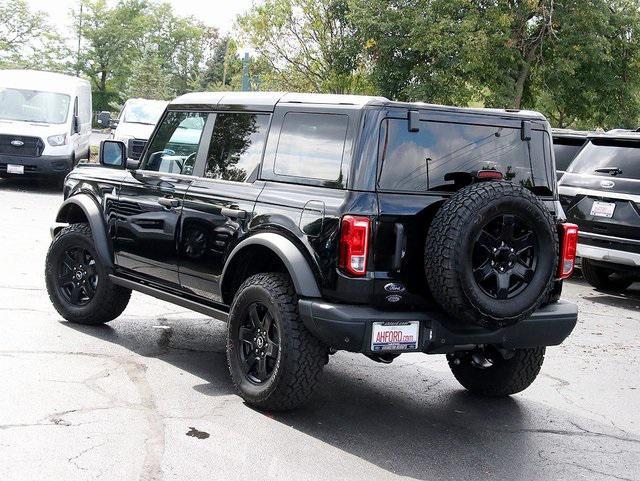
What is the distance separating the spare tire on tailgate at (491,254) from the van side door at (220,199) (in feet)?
4.49

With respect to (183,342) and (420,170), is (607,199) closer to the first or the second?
(183,342)

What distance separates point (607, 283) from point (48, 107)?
42.3 feet

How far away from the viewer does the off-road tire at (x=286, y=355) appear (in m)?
5.40

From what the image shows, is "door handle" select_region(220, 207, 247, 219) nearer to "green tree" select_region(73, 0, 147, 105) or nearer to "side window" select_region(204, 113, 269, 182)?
"side window" select_region(204, 113, 269, 182)

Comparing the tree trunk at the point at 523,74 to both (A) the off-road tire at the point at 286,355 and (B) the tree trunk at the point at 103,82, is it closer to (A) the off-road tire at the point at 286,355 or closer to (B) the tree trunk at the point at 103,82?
(A) the off-road tire at the point at 286,355

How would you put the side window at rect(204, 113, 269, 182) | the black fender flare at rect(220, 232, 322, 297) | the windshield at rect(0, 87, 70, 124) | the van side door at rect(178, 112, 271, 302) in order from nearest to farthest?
the black fender flare at rect(220, 232, 322, 297)
the van side door at rect(178, 112, 271, 302)
the side window at rect(204, 113, 269, 182)
the windshield at rect(0, 87, 70, 124)

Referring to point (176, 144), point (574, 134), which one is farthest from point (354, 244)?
point (574, 134)

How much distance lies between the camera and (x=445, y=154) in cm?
554

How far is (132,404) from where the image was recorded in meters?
5.68

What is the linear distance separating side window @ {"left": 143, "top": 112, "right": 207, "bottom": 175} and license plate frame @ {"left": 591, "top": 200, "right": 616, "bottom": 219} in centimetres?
566

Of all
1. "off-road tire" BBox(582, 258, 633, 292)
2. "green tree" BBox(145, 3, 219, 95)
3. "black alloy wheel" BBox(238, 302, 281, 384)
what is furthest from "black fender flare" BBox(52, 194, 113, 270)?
"green tree" BBox(145, 3, 219, 95)

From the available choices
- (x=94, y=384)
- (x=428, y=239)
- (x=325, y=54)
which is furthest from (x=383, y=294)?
(x=325, y=54)

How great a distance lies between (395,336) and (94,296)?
10.7 ft

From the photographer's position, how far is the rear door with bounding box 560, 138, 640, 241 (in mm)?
10648
